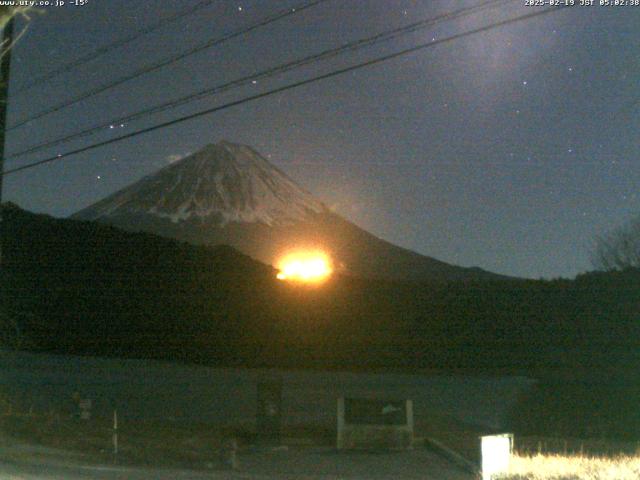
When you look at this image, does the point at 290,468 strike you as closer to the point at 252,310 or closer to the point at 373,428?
the point at 373,428

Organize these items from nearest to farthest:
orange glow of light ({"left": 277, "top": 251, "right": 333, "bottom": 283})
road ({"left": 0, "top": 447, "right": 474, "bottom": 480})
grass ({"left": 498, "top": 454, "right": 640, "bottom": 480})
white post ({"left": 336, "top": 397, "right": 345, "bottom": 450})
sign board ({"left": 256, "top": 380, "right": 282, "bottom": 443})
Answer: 1. grass ({"left": 498, "top": 454, "right": 640, "bottom": 480})
2. road ({"left": 0, "top": 447, "right": 474, "bottom": 480})
3. white post ({"left": 336, "top": 397, "right": 345, "bottom": 450})
4. sign board ({"left": 256, "top": 380, "right": 282, "bottom": 443})
5. orange glow of light ({"left": 277, "top": 251, "right": 333, "bottom": 283})

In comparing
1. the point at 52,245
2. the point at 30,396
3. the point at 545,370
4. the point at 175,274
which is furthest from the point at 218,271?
the point at 545,370

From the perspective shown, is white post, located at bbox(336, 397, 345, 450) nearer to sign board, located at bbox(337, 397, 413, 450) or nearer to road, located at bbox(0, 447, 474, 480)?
sign board, located at bbox(337, 397, 413, 450)

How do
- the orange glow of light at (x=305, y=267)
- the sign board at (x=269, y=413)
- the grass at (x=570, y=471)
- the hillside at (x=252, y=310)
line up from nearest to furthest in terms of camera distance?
the grass at (x=570, y=471), the sign board at (x=269, y=413), the hillside at (x=252, y=310), the orange glow of light at (x=305, y=267)

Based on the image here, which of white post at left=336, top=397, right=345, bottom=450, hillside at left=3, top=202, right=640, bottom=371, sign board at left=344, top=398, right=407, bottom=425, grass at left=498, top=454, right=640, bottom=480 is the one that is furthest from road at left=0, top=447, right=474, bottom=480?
hillside at left=3, top=202, right=640, bottom=371

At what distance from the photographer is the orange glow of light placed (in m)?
28.4

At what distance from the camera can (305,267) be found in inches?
1313

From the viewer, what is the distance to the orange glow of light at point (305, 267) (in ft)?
93.1

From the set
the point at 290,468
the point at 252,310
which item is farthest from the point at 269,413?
the point at 252,310

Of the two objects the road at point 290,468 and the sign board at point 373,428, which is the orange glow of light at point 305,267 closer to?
the sign board at point 373,428

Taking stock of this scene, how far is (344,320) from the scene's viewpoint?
27969 millimetres

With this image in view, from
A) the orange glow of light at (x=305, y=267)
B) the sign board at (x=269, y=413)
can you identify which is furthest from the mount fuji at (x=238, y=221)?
the sign board at (x=269, y=413)

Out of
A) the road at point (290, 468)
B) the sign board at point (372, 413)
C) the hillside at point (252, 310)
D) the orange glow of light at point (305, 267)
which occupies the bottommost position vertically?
the road at point (290, 468)

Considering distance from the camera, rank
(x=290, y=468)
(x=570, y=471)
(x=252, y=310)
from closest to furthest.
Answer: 1. (x=570, y=471)
2. (x=290, y=468)
3. (x=252, y=310)
